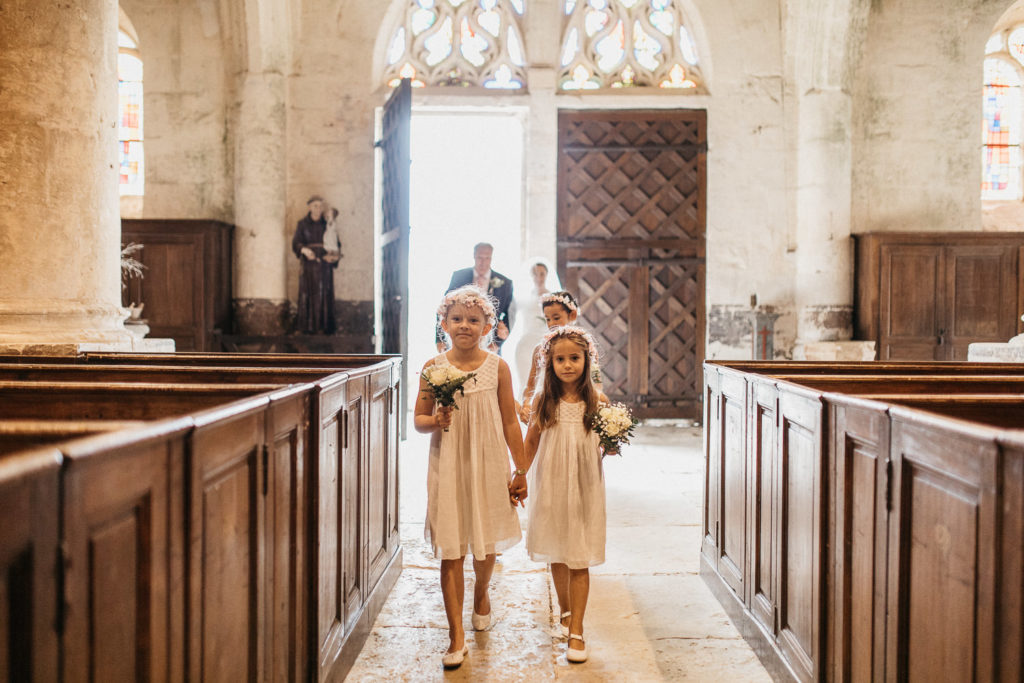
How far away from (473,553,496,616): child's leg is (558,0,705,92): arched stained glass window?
7280mm

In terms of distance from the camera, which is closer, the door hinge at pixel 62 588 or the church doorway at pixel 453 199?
the door hinge at pixel 62 588

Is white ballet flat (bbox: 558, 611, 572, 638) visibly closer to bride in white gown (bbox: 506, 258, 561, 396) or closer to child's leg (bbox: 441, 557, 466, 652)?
child's leg (bbox: 441, 557, 466, 652)

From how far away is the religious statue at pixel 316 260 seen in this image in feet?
28.4

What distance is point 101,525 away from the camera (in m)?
1.18

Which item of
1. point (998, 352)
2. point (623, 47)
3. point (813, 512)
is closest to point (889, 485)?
point (813, 512)

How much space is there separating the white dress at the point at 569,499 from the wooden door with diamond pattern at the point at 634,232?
6.11 meters

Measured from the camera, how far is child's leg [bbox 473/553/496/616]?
3.03 m

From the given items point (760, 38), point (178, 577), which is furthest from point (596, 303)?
point (178, 577)

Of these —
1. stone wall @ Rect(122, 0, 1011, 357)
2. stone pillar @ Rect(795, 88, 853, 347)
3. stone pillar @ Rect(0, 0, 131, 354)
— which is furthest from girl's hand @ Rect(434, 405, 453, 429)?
stone pillar @ Rect(795, 88, 853, 347)

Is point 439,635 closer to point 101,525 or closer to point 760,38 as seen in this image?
point 101,525

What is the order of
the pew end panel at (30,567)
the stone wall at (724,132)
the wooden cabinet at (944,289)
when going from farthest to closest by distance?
the stone wall at (724,132)
the wooden cabinet at (944,289)
the pew end panel at (30,567)

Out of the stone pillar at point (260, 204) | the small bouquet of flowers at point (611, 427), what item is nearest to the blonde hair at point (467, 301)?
the small bouquet of flowers at point (611, 427)

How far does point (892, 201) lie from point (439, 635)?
26.0ft

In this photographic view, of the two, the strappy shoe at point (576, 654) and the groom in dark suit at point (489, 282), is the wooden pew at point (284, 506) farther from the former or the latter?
the groom in dark suit at point (489, 282)
